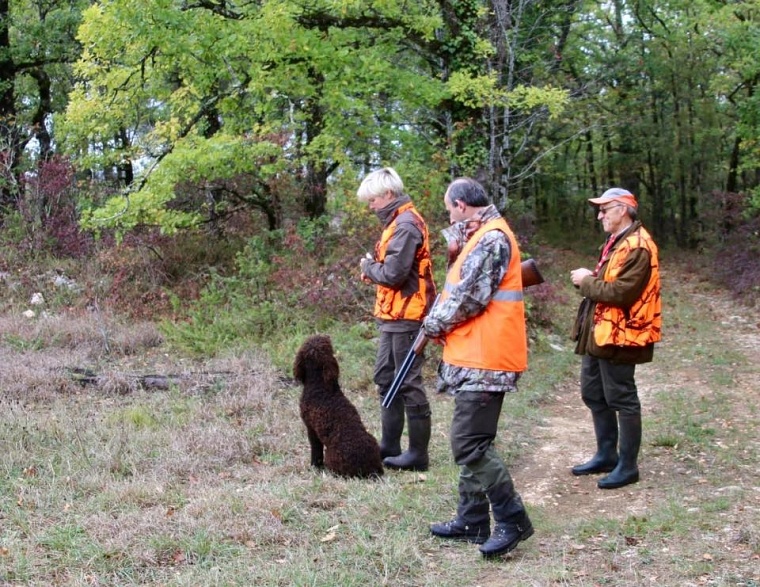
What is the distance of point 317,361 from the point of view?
5277 millimetres

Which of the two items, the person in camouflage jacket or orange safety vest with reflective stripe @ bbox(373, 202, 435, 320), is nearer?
the person in camouflage jacket

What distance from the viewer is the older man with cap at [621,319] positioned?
515cm

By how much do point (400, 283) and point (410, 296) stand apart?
0.42ft

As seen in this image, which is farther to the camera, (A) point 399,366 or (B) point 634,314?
(A) point 399,366

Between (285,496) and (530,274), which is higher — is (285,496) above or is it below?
below

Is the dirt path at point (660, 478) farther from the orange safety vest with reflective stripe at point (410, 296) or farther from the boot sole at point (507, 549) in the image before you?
the orange safety vest with reflective stripe at point (410, 296)

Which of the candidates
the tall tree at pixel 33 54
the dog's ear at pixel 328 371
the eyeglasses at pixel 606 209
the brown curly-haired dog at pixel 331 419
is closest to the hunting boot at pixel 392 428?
the brown curly-haired dog at pixel 331 419

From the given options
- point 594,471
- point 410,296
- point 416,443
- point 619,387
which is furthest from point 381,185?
point 594,471

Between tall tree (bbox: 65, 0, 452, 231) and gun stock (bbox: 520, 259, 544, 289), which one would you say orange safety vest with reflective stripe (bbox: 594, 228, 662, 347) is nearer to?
gun stock (bbox: 520, 259, 544, 289)

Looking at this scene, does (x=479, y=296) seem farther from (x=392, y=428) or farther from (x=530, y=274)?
(x=392, y=428)

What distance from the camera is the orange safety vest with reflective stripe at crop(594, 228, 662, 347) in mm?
5172

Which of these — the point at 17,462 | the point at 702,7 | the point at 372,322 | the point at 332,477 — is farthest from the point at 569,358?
the point at 702,7

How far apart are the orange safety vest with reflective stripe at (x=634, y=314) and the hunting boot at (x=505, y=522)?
5.25 feet

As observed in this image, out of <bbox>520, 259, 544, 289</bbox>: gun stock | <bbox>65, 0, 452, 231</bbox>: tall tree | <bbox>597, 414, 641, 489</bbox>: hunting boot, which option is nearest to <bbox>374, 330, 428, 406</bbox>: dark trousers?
<bbox>520, 259, 544, 289</bbox>: gun stock
